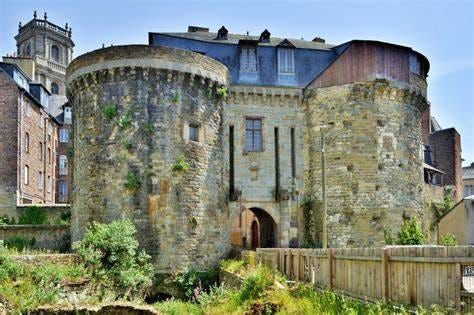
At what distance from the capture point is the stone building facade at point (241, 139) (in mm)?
22094

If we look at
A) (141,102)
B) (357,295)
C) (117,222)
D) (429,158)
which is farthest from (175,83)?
(429,158)

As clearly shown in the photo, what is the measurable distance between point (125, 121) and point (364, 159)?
10.7 meters

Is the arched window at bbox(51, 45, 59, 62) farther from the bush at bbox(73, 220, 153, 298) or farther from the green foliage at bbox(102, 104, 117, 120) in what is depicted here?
the bush at bbox(73, 220, 153, 298)

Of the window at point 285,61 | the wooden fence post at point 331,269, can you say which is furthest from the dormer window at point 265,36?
the wooden fence post at point 331,269

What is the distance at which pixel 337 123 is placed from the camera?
2519cm

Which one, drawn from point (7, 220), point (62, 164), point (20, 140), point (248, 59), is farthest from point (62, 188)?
point (248, 59)

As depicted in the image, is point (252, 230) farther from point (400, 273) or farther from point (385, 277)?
point (400, 273)

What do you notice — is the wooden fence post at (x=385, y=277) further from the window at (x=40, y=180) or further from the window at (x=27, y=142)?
the window at (x=40, y=180)

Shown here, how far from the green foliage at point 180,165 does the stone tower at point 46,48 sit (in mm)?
39906

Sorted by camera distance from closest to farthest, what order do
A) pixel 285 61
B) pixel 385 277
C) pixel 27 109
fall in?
pixel 385 277, pixel 285 61, pixel 27 109

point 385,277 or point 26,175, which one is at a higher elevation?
point 26,175

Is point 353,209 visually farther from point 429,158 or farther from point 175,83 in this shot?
point 429,158

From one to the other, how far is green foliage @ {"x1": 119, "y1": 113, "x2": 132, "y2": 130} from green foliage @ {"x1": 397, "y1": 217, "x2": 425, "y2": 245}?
12.8m

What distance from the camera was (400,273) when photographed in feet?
30.8
